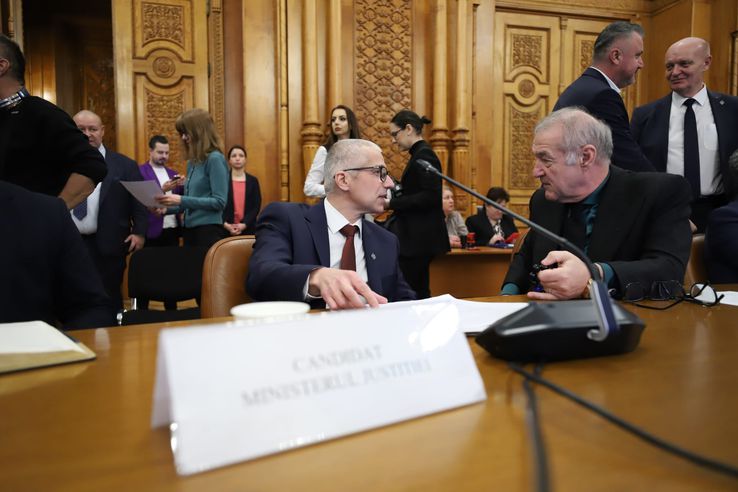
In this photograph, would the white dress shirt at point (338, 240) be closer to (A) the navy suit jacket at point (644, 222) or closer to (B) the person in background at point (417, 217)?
(A) the navy suit jacket at point (644, 222)

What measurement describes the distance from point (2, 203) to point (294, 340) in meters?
1.06

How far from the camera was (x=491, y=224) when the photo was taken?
5066mm

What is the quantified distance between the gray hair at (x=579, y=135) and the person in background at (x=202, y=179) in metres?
2.18

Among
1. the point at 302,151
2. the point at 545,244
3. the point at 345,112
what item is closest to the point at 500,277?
the point at 345,112

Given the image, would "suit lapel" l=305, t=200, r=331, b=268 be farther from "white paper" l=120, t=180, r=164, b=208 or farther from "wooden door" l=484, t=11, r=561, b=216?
"wooden door" l=484, t=11, r=561, b=216

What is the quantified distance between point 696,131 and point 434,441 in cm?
285

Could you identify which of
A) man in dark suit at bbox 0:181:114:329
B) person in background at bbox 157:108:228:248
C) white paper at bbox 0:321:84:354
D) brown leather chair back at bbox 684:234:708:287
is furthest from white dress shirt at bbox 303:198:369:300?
person in background at bbox 157:108:228:248

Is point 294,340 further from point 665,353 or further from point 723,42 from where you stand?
point 723,42

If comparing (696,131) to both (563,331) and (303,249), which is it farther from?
(563,331)

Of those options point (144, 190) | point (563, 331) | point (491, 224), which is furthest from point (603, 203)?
point (491, 224)

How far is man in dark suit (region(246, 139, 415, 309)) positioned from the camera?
44.9 inches

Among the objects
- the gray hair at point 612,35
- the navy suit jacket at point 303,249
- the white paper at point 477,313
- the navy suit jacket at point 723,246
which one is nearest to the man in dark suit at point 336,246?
the navy suit jacket at point 303,249

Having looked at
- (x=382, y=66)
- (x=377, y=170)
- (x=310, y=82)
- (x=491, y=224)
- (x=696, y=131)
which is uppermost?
(x=382, y=66)

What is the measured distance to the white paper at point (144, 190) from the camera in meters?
2.90
